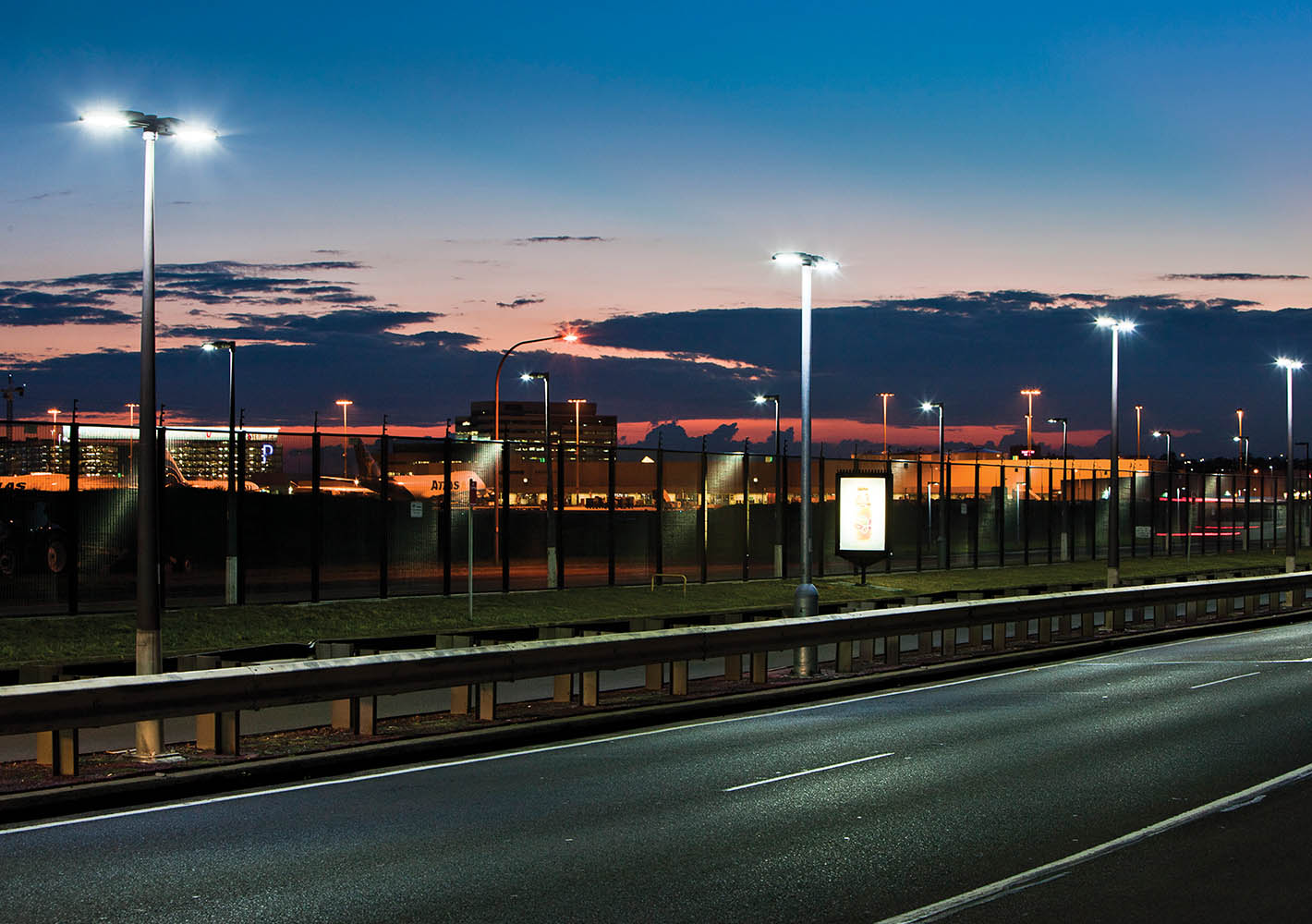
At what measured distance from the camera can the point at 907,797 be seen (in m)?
10.7

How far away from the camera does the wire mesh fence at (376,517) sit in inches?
1028

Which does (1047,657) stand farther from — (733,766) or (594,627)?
(733,766)

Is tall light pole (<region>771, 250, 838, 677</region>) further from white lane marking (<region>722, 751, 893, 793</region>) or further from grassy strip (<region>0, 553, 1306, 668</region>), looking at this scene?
white lane marking (<region>722, 751, 893, 793</region>)

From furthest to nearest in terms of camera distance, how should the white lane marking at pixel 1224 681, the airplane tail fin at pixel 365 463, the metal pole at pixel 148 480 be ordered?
the airplane tail fin at pixel 365 463 < the white lane marking at pixel 1224 681 < the metal pole at pixel 148 480

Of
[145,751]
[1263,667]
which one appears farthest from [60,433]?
[1263,667]

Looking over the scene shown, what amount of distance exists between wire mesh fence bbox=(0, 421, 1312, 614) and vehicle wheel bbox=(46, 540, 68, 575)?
0.17 ft

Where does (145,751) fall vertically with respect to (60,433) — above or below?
below

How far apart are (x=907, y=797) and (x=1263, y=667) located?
12.4 meters

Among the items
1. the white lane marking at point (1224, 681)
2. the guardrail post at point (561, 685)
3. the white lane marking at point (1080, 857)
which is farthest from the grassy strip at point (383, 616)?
the white lane marking at point (1080, 857)

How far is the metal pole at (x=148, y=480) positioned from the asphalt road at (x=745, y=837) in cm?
310

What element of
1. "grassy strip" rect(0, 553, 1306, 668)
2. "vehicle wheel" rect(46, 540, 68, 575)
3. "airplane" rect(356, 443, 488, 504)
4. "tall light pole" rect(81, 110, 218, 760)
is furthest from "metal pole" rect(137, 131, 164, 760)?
"airplane" rect(356, 443, 488, 504)

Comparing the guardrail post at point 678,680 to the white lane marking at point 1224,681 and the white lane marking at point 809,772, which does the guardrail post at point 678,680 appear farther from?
the white lane marking at point 1224,681

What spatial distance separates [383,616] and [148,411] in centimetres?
1305

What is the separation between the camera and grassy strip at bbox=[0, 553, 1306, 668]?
21.4 metres
